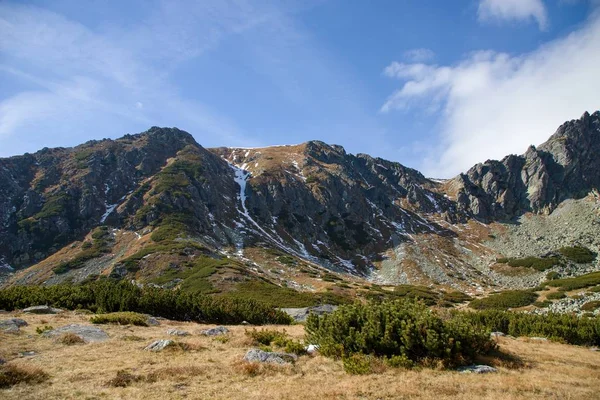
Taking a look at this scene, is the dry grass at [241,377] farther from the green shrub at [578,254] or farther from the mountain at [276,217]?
the green shrub at [578,254]

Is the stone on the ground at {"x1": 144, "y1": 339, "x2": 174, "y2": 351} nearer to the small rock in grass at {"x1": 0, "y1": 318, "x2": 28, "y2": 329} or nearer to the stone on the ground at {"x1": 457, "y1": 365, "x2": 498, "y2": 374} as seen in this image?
the small rock in grass at {"x1": 0, "y1": 318, "x2": 28, "y2": 329}

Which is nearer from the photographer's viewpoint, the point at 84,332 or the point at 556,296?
the point at 84,332

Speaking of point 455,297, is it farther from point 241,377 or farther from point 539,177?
point 539,177

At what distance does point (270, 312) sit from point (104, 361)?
23271 millimetres

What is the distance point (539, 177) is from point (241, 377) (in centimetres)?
18848

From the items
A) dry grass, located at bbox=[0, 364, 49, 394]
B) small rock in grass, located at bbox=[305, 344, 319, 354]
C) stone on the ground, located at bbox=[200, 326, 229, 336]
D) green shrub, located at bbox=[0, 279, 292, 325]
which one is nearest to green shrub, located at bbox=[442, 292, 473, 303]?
green shrub, located at bbox=[0, 279, 292, 325]

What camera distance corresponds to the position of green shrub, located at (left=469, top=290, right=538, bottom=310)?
64.8m

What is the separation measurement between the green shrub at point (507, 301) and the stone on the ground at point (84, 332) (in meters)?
62.7

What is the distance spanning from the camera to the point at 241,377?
13.5 meters

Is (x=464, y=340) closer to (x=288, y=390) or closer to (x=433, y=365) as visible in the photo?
(x=433, y=365)

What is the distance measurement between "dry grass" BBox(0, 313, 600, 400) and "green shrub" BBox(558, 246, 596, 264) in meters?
105

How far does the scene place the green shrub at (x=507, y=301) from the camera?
6475 centimetres

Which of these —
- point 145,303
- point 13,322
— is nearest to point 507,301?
point 145,303

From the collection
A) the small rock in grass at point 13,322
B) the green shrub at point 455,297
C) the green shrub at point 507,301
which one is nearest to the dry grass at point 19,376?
the small rock in grass at point 13,322
